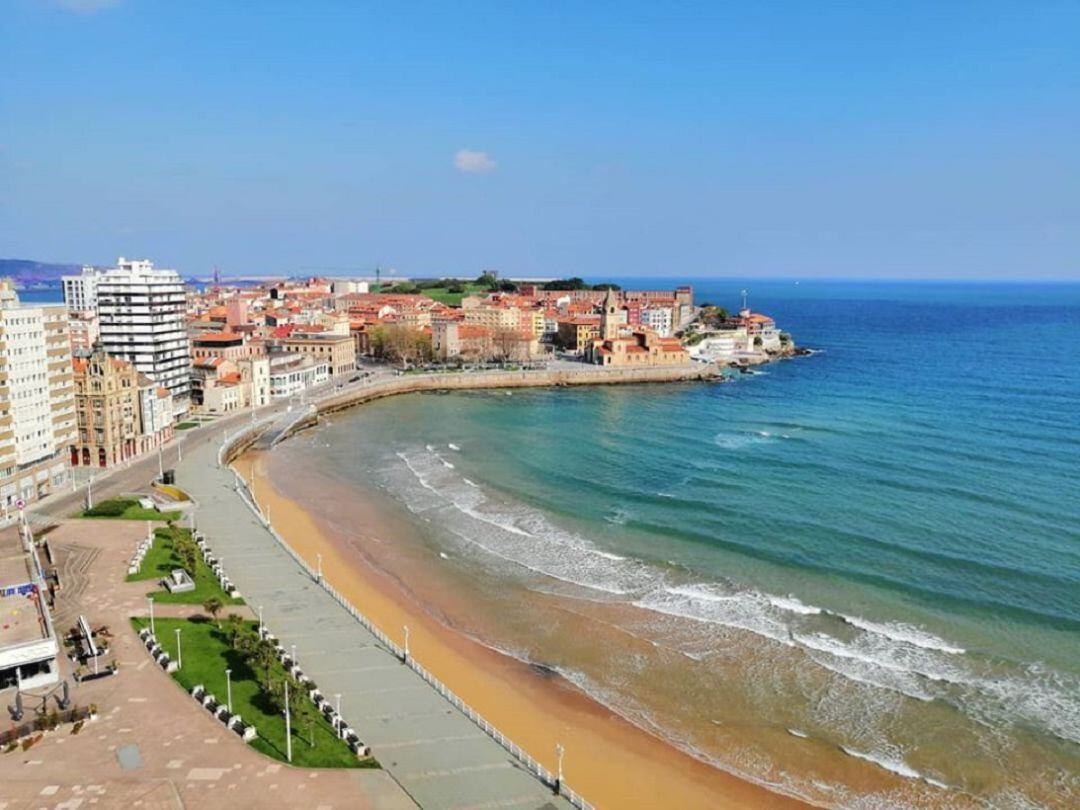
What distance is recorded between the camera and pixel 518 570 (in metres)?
37.1

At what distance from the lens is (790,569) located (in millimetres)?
36250

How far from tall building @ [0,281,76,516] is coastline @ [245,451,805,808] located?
22.0m

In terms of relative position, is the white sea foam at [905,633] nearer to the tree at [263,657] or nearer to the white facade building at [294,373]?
the tree at [263,657]

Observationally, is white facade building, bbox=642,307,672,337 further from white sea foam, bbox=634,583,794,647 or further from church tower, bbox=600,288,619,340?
white sea foam, bbox=634,583,794,647

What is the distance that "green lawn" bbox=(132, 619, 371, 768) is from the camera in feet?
70.6

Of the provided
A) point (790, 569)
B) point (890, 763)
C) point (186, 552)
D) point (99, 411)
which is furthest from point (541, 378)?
point (890, 763)

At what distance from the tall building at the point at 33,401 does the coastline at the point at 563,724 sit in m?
22.0

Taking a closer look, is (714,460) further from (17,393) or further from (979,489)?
(17,393)

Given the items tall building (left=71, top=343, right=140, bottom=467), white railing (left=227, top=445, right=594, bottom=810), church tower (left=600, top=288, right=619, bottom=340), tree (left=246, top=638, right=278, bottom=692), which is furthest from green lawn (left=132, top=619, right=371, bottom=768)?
church tower (left=600, top=288, right=619, bottom=340)

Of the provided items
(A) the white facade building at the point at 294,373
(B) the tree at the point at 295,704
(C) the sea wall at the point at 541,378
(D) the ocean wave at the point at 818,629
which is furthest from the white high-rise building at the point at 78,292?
(B) the tree at the point at 295,704

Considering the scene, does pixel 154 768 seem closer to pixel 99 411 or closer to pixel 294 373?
pixel 99 411

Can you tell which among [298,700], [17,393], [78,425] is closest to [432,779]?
[298,700]

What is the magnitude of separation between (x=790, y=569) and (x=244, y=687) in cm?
2357

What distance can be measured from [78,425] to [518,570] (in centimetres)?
3523
